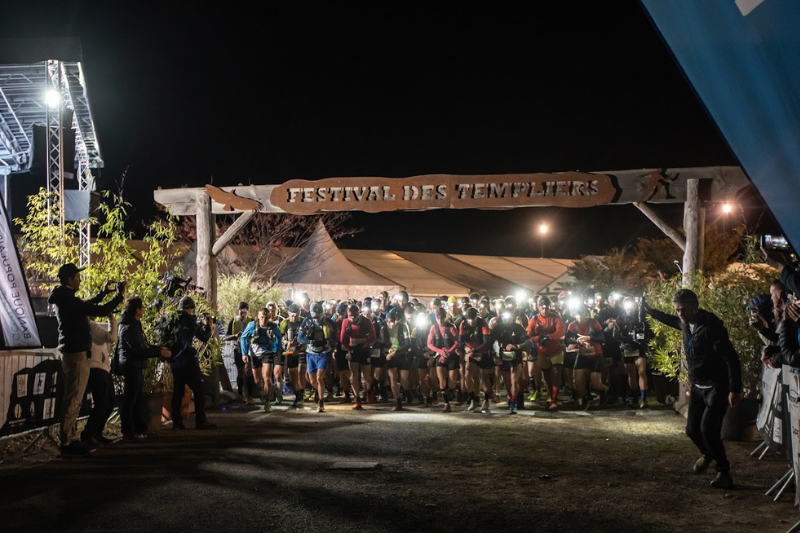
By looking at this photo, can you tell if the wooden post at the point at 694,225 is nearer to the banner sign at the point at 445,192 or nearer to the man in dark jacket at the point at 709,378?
the banner sign at the point at 445,192

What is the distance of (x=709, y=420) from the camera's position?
7449 mm

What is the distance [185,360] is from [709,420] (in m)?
7.47

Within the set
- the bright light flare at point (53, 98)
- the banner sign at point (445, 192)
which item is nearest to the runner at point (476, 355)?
the banner sign at point (445, 192)

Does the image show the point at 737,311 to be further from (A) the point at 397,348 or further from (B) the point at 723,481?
(A) the point at 397,348

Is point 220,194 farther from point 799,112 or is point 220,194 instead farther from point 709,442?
point 799,112

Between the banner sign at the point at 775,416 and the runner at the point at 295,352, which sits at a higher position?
the runner at the point at 295,352

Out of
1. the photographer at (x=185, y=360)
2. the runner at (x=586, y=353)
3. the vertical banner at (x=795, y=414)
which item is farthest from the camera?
the runner at (x=586, y=353)

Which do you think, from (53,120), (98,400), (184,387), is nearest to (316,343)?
(184,387)

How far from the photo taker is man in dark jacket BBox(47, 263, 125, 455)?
9.06m

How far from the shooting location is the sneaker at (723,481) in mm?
7311

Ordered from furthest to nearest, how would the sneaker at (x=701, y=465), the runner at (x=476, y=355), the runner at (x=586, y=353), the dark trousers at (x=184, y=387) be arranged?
the runner at (x=586, y=353) → the runner at (x=476, y=355) → the dark trousers at (x=184, y=387) → the sneaker at (x=701, y=465)

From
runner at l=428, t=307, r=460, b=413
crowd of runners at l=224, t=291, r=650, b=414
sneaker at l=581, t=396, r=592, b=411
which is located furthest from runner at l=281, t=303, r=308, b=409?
sneaker at l=581, t=396, r=592, b=411

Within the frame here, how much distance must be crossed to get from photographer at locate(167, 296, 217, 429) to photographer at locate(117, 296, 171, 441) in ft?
2.44

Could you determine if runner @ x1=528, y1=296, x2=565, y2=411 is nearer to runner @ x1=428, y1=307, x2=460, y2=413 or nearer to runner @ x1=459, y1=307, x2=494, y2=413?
runner @ x1=459, y1=307, x2=494, y2=413
